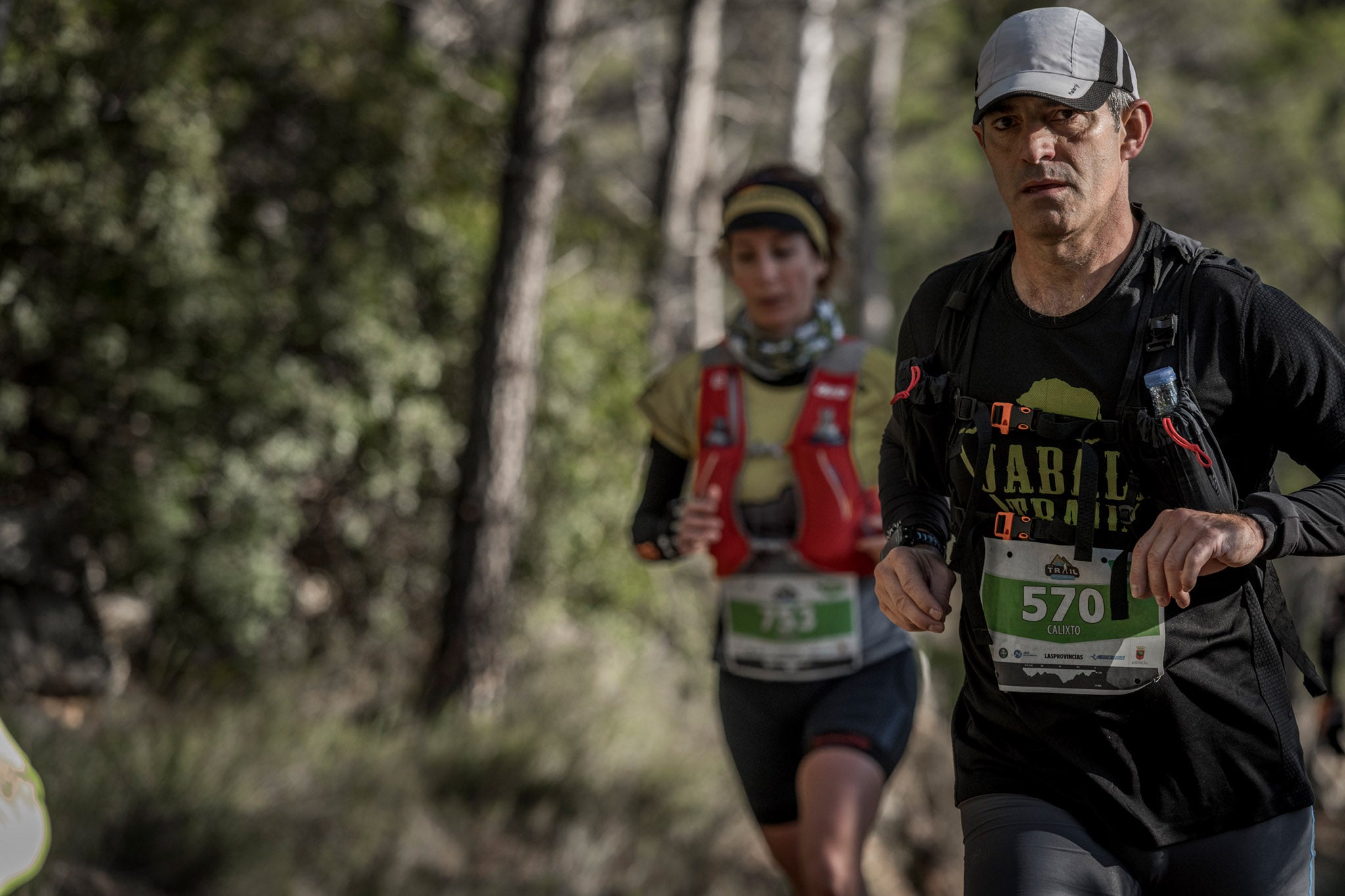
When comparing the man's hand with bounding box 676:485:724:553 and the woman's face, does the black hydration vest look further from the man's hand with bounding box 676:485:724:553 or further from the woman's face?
the woman's face

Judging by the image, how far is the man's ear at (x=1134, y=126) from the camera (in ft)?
7.47

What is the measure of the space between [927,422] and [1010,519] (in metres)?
0.23

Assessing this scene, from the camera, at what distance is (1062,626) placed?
2307 mm

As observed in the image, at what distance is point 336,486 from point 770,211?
172 inches

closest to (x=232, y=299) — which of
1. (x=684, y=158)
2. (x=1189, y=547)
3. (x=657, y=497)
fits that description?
(x=657, y=497)

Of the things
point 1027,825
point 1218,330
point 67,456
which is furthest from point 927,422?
point 67,456

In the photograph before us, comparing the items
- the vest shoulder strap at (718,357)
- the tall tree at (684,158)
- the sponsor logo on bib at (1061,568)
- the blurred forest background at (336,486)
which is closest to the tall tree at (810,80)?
the tall tree at (684,158)

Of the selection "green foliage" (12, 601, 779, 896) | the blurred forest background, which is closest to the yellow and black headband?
the blurred forest background

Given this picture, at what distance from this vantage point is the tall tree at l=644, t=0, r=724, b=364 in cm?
1204

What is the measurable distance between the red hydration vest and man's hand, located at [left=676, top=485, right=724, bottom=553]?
15cm

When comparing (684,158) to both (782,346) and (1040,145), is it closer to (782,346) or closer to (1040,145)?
(782,346)

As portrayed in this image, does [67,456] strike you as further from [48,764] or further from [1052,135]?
[1052,135]

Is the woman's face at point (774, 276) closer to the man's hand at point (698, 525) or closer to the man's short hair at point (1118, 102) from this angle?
the man's hand at point (698, 525)

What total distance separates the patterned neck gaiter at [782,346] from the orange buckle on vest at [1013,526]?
5.66 feet
